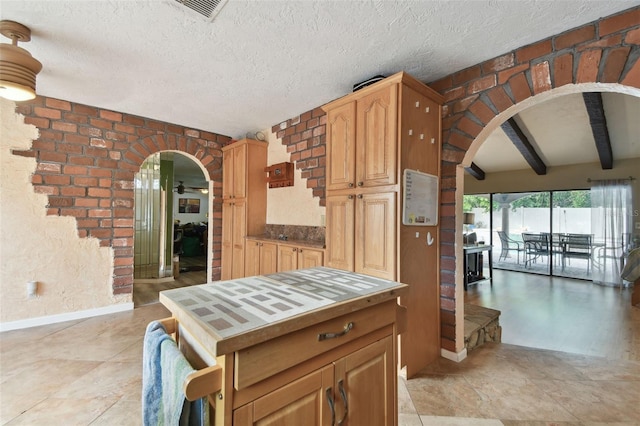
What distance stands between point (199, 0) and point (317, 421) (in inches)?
82.6

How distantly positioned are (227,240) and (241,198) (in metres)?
0.71

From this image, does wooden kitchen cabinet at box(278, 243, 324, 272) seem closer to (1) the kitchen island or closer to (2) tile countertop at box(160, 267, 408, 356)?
(2) tile countertop at box(160, 267, 408, 356)

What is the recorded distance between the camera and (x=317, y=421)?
2.80ft

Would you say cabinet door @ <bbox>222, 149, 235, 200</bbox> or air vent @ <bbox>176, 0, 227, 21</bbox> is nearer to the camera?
air vent @ <bbox>176, 0, 227, 21</bbox>

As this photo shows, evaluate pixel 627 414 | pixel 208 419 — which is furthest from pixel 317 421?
pixel 627 414

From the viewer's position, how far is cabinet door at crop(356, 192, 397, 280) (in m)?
1.94

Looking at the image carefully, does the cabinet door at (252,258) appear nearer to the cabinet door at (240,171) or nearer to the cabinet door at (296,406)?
the cabinet door at (240,171)

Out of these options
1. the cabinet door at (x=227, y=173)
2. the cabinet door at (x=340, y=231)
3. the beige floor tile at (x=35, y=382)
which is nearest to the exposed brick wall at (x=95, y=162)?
the cabinet door at (x=227, y=173)

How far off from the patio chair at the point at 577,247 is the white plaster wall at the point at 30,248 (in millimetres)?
8655

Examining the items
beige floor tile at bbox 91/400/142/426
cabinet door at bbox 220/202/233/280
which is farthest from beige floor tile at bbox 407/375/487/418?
cabinet door at bbox 220/202/233/280

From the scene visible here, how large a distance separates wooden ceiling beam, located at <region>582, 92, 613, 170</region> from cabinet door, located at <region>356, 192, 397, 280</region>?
11.1 feet

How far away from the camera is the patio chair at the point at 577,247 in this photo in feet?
19.3

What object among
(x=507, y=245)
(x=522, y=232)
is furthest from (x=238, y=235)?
(x=522, y=232)

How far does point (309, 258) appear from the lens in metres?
2.62
